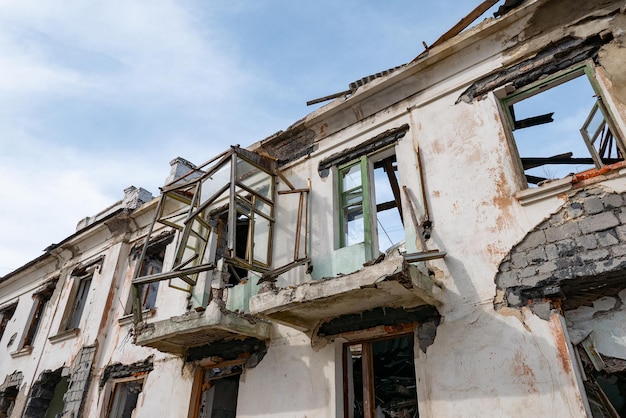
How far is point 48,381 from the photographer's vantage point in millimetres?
9859

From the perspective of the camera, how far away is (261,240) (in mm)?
7074

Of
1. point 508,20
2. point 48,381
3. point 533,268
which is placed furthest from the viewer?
point 48,381

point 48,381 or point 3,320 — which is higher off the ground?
point 3,320

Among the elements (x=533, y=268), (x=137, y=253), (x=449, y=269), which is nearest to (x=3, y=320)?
(x=137, y=253)

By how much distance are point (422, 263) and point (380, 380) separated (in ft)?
10.2

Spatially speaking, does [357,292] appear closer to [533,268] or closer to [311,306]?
[311,306]

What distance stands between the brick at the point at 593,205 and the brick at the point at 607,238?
230 mm

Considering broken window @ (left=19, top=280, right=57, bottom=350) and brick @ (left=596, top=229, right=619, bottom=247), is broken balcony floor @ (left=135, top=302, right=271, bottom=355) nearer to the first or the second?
brick @ (left=596, top=229, right=619, bottom=247)

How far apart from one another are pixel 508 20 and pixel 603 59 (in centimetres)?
134

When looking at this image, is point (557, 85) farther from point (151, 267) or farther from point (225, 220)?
point (151, 267)

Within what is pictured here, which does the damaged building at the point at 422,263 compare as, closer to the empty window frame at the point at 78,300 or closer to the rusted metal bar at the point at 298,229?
the rusted metal bar at the point at 298,229

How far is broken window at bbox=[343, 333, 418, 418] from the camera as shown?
4.98 meters

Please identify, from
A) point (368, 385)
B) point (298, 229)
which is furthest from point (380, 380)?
point (298, 229)

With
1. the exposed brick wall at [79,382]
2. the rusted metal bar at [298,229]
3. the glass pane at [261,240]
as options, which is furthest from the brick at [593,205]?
the exposed brick wall at [79,382]
